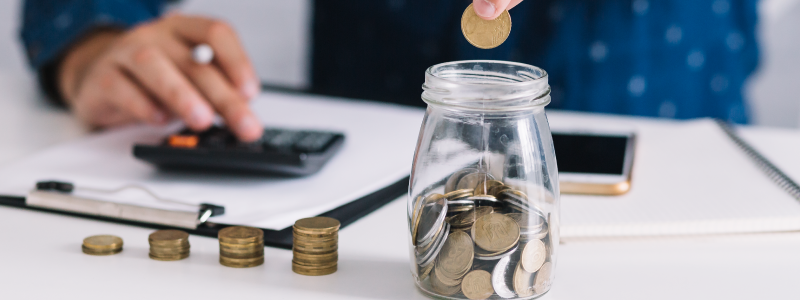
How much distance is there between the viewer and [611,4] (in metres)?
1.02

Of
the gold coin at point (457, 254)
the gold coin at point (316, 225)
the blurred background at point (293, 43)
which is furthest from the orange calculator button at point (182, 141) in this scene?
the blurred background at point (293, 43)

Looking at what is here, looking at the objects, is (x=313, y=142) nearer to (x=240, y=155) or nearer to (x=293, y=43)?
(x=240, y=155)

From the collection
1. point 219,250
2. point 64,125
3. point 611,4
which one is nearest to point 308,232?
point 219,250

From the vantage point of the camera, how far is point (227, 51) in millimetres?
762

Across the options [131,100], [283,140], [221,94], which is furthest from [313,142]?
[131,100]

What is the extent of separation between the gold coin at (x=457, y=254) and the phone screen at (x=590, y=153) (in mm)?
251

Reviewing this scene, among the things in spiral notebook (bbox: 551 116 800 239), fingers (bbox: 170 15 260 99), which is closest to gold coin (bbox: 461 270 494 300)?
spiral notebook (bbox: 551 116 800 239)

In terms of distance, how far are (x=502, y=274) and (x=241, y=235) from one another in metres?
0.17

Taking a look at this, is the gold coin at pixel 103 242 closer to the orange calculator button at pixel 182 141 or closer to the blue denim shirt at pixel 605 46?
the orange calculator button at pixel 182 141

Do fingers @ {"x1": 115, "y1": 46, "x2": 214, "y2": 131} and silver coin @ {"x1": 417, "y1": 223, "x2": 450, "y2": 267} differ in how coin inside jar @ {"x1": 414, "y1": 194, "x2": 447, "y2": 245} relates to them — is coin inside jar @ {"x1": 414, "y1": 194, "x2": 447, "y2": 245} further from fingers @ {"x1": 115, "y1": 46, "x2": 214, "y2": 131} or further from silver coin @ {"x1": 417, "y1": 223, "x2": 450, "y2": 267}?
fingers @ {"x1": 115, "y1": 46, "x2": 214, "y2": 131}

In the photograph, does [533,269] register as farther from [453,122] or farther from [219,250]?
[219,250]

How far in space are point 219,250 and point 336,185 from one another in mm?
158

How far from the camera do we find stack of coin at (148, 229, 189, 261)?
42 cm

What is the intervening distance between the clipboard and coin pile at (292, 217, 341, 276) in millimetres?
40
